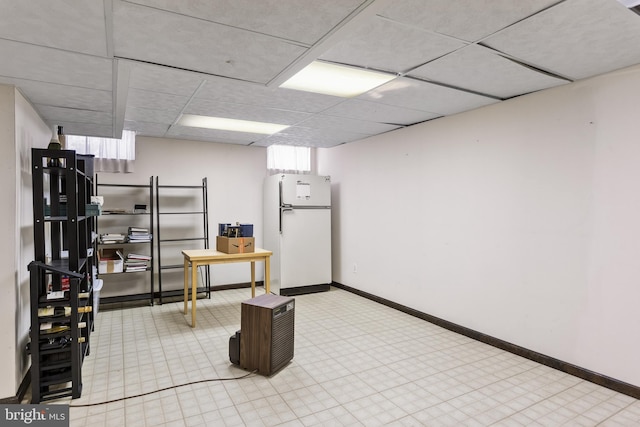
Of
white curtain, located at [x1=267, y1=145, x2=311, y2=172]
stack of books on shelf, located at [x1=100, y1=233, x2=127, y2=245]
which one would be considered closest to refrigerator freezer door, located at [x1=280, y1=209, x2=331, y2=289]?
white curtain, located at [x1=267, y1=145, x2=311, y2=172]

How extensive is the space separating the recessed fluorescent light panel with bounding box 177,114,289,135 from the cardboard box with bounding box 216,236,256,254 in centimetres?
139

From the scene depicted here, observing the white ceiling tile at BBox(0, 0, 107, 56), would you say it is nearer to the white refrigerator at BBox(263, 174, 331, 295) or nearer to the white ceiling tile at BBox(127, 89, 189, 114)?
the white ceiling tile at BBox(127, 89, 189, 114)

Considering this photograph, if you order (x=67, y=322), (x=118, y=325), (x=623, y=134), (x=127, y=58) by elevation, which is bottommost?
(x=118, y=325)

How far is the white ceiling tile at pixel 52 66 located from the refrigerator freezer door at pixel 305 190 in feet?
9.60

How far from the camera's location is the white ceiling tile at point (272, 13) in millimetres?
1633

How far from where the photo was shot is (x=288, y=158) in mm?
6039

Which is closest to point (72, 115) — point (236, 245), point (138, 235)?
point (138, 235)

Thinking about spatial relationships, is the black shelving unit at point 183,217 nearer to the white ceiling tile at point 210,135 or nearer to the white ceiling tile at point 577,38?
the white ceiling tile at point 210,135

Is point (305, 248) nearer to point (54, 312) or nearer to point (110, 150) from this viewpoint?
point (110, 150)

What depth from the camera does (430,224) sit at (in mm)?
4074

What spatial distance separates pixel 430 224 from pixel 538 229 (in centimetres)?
122

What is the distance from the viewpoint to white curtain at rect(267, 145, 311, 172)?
591cm

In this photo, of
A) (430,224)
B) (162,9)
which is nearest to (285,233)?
(430,224)

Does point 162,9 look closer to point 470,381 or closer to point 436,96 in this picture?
point 436,96
